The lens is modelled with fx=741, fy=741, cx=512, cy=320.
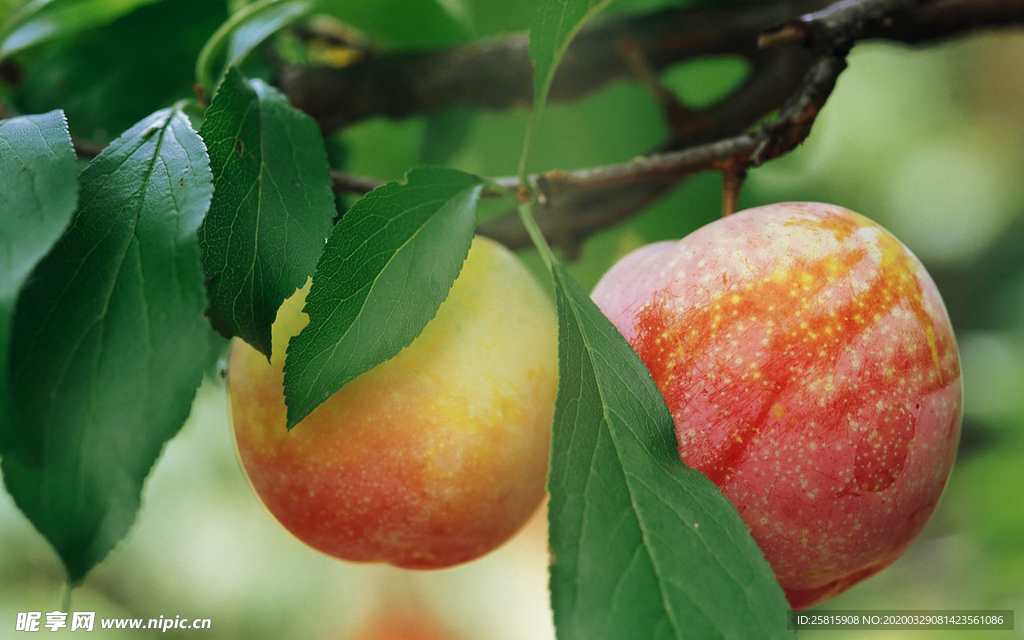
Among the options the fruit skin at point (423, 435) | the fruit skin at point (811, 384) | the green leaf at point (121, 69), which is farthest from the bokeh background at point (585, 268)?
the fruit skin at point (811, 384)

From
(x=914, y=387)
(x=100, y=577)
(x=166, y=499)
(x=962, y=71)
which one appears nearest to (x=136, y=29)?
(x=914, y=387)

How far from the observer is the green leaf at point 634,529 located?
9.7 inches

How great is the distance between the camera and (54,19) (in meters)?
0.52

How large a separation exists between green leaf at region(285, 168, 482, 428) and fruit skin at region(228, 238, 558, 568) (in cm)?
4

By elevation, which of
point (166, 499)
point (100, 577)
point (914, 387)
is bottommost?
point (100, 577)

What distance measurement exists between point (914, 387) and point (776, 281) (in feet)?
0.23

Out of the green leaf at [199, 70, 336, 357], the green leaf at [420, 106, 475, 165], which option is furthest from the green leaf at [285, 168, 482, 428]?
the green leaf at [420, 106, 475, 165]

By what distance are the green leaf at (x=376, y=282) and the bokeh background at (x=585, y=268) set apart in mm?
251

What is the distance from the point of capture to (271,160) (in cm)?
31

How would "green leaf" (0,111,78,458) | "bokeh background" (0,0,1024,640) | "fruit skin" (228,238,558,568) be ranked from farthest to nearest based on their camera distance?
"bokeh background" (0,0,1024,640), "fruit skin" (228,238,558,568), "green leaf" (0,111,78,458)

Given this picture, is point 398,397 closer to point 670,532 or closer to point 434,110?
point 670,532

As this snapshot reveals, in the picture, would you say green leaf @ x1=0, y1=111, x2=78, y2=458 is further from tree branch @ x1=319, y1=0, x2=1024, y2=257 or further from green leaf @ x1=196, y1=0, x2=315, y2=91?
tree branch @ x1=319, y1=0, x2=1024, y2=257

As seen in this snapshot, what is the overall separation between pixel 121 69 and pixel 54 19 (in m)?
0.05

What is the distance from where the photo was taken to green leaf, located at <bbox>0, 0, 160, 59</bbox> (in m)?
0.51
